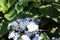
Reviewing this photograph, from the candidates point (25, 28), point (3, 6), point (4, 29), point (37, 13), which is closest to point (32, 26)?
point (25, 28)

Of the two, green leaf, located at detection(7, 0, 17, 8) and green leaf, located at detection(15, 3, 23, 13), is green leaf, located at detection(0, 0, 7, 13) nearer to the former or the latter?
green leaf, located at detection(7, 0, 17, 8)

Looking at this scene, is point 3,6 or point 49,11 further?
point 3,6

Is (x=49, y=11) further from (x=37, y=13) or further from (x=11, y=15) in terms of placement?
(x=11, y=15)

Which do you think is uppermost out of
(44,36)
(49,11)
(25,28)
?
(49,11)

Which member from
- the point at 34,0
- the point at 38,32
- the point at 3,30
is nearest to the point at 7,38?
the point at 3,30

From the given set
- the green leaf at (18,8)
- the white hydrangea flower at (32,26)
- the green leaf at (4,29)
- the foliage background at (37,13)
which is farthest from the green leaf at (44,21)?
the green leaf at (4,29)
